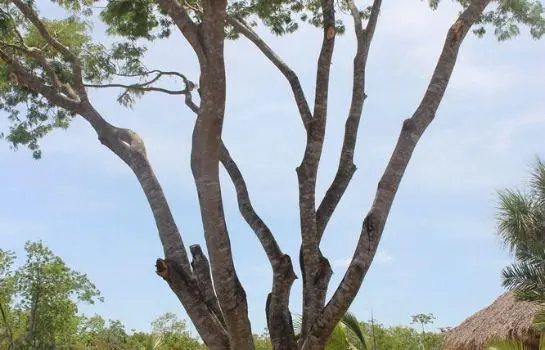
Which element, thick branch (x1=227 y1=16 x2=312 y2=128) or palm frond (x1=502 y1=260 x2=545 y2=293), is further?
palm frond (x1=502 y1=260 x2=545 y2=293)

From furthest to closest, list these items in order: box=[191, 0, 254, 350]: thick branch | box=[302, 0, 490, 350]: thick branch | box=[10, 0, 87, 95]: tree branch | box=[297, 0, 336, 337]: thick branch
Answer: box=[10, 0, 87, 95]: tree branch, box=[297, 0, 336, 337]: thick branch, box=[302, 0, 490, 350]: thick branch, box=[191, 0, 254, 350]: thick branch

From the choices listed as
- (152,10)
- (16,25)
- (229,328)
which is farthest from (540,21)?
(16,25)

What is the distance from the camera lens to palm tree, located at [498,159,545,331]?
13.0 m

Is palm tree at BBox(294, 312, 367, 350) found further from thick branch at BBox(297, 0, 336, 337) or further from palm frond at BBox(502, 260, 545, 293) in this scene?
thick branch at BBox(297, 0, 336, 337)

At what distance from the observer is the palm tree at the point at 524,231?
12961 millimetres

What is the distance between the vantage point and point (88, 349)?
24.4 meters

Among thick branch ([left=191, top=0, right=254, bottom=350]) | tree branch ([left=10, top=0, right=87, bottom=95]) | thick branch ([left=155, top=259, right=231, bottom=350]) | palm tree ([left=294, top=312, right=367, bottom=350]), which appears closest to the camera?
thick branch ([left=191, top=0, right=254, bottom=350])

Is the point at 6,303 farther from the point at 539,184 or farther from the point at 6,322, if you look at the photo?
the point at 539,184

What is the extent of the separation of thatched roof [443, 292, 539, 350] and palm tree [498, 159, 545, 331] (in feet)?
3.71

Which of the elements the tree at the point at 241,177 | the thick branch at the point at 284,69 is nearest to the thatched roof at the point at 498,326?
the tree at the point at 241,177

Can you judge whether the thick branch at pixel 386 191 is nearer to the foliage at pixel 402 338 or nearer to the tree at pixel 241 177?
the tree at pixel 241 177

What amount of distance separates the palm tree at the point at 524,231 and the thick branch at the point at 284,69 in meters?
6.79

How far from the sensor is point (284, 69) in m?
8.80

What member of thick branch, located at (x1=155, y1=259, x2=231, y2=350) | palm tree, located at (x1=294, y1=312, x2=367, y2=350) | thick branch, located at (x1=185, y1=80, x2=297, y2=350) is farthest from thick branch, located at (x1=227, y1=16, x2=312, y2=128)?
palm tree, located at (x1=294, y1=312, x2=367, y2=350)
